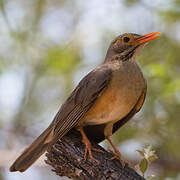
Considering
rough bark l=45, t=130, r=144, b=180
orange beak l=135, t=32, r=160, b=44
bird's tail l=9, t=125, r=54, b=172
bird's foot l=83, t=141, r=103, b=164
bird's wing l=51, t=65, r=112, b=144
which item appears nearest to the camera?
rough bark l=45, t=130, r=144, b=180

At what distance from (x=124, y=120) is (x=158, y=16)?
276 cm

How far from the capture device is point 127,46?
5895 millimetres

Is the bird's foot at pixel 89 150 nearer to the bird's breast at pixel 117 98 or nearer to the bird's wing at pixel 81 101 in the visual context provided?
the bird's wing at pixel 81 101

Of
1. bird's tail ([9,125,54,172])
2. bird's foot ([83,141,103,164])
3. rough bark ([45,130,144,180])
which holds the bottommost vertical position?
rough bark ([45,130,144,180])

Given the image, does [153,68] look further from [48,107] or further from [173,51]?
[48,107]

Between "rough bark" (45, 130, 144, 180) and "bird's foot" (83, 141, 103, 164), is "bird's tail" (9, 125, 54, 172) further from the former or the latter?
"rough bark" (45, 130, 144, 180)

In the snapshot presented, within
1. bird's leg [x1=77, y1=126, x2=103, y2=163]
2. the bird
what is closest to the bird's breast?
the bird

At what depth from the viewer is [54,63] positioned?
761 centimetres

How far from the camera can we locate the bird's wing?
5055 mm

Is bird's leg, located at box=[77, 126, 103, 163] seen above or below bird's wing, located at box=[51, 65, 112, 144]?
below

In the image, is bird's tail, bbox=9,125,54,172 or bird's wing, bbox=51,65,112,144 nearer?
bird's wing, bbox=51,65,112,144

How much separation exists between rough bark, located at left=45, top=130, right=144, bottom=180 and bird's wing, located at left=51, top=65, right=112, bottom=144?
0.43 meters

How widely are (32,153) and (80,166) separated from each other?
44.4 inches

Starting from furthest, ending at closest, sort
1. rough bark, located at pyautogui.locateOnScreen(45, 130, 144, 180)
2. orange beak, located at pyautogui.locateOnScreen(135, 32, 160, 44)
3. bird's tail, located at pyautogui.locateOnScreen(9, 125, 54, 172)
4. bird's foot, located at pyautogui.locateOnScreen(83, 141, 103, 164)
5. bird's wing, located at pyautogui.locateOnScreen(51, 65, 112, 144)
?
1. orange beak, located at pyautogui.locateOnScreen(135, 32, 160, 44)
2. bird's tail, located at pyautogui.locateOnScreen(9, 125, 54, 172)
3. bird's wing, located at pyautogui.locateOnScreen(51, 65, 112, 144)
4. bird's foot, located at pyautogui.locateOnScreen(83, 141, 103, 164)
5. rough bark, located at pyautogui.locateOnScreen(45, 130, 144, 180)
